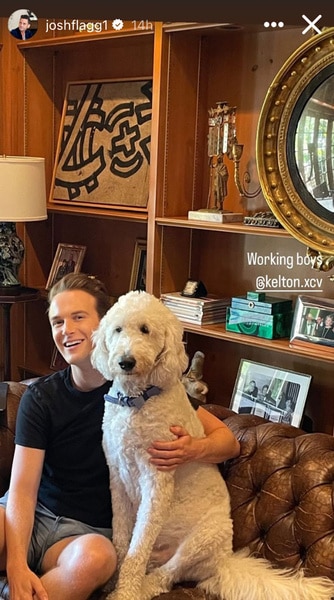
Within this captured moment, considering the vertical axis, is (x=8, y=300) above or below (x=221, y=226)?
below

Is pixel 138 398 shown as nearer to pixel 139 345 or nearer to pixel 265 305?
pixel 139 345

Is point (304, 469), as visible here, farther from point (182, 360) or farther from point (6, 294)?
point (6, 294)

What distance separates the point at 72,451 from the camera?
158 centimetres

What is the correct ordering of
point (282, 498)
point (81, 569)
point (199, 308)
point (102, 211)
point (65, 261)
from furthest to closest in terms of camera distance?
point (65, 261)
point (102, 211)
point (199, 308)
point (282, 498)
point (81, 569)

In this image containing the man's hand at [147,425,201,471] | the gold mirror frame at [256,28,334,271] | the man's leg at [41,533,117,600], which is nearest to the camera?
the man's leg at [41,533,117,600]

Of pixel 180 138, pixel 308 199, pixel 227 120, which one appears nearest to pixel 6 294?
pixel 180 138

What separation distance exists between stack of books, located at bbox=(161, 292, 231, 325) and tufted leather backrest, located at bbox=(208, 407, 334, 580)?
0.82 metres

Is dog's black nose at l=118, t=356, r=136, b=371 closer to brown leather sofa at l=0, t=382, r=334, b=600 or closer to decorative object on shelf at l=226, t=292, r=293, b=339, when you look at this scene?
brown leather sofa at l=0, t=382, r=334, b=600

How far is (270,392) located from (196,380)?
1.12 ft

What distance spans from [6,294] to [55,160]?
77 centimetres

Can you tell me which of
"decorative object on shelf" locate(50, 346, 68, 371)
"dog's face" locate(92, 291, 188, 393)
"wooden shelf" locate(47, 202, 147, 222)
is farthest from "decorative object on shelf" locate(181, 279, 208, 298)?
"dog's face" locate(92, 291, 188, 393)

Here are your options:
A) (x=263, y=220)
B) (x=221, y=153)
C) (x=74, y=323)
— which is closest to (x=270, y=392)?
(x=263, y=220)

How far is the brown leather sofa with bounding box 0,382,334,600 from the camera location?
1.46 m

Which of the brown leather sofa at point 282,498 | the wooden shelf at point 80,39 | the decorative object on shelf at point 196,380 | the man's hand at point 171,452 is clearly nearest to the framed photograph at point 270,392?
the decorative object on shelf at point 196,380
